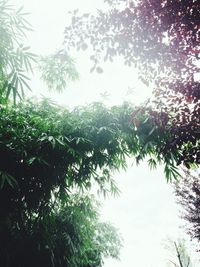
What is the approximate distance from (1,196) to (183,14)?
13.3ft

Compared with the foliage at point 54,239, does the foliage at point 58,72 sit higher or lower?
higher

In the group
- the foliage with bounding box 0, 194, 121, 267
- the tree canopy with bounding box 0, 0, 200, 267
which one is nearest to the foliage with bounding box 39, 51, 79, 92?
the tree canopy with bounding box 0, 0, 200, 267

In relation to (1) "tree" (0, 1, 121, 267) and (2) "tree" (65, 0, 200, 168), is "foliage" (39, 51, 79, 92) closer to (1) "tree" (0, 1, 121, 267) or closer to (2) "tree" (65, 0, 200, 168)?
(1) "tree" (0, 1, 121, 267)

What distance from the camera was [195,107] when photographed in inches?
117

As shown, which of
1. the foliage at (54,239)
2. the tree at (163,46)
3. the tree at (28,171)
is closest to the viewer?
the tree at (163,46)

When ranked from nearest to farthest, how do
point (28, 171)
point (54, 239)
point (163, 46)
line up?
point (163, 46) → point (28, 171) → point (54, 239)

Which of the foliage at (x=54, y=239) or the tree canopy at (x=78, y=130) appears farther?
the foliage at (x=54, y=239)

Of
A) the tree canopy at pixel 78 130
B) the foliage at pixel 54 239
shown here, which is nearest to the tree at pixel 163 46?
the tree canopy at pixel 78 130

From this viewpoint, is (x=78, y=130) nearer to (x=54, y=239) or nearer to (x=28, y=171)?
(x=28, y=171)

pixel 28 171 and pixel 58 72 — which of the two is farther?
pixel 58 72

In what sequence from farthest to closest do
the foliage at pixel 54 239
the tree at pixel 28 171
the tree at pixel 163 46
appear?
1. the foliage at pixel 54 239
2. the tree at pixel 28 171
3. the tree at pixel 163 46

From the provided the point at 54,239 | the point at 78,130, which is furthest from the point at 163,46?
the point at 54,239

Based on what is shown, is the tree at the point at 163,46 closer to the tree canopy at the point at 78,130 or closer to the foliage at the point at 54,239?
the tree canopy at the point at 78,130

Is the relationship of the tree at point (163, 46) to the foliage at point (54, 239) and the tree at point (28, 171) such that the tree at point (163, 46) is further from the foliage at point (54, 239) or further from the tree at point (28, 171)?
the foliage at point (54, 239)
